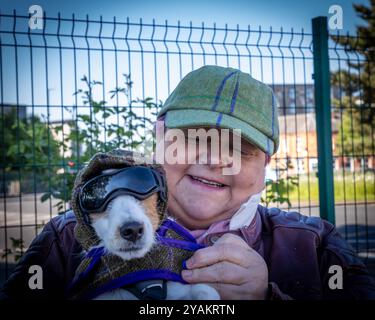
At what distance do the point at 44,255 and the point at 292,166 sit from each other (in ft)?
7.94

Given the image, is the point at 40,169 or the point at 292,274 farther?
the point at 40,169

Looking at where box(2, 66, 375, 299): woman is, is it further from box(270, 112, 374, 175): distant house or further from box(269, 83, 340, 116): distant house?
box(269, 83, 340, 116): distant house

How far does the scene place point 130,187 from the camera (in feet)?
3.24

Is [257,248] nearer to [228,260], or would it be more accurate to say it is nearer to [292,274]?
[292,274]

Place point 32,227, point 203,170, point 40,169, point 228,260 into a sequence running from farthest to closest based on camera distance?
point 32,227 → point 40,169 → point 203,170 → point 228,260

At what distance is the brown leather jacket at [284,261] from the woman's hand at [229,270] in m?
0.12

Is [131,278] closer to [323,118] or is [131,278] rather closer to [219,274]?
[219,274]

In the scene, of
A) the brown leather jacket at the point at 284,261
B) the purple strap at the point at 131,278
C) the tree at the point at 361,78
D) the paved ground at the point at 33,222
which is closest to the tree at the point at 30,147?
the paved ground at the point at 33,222

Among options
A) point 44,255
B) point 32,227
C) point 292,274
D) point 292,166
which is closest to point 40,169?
point 32,227

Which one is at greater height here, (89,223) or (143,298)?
(89,223)

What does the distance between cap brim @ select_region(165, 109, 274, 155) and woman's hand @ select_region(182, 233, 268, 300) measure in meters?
0.31

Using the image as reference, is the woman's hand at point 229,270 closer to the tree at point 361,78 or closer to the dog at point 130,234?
the dog at point 130,234

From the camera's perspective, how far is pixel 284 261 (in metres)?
1.30

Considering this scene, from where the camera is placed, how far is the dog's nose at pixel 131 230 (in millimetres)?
944
